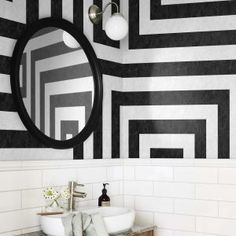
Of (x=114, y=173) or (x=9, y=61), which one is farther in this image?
(x=114, y=173)

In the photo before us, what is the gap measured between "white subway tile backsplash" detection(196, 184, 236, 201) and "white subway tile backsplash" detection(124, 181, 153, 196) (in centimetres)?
37

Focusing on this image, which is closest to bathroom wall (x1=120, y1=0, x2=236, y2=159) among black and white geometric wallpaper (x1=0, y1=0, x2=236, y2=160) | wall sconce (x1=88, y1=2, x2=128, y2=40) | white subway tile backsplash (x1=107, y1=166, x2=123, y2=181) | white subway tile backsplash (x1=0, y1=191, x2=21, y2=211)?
black and white geometric wallpaper (x1=0, y1=0, x2=236, y2=160)

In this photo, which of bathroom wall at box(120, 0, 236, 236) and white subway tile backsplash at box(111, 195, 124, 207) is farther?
white subway tile backsplash at box(111, 195, 124, 207)

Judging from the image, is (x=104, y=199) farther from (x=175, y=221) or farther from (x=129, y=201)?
(x=175, y=221)

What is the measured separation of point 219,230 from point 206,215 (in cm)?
13

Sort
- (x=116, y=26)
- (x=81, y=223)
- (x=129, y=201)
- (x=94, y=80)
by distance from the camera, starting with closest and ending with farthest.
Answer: (x=81, y=223) → (x=116, y=26) → (x=94, y=80) → (x=129, y=201)

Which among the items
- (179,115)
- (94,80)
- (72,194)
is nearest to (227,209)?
(179,115)

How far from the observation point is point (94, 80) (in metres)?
3.36

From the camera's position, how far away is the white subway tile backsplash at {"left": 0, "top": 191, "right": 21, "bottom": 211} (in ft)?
8.76

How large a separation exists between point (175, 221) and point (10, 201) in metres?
1.27

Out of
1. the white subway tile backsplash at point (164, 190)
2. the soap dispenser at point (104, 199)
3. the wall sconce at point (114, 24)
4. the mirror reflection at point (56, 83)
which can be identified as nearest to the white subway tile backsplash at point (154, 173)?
the white subway tile backsplash at point (164, 190)

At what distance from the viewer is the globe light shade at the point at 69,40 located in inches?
123

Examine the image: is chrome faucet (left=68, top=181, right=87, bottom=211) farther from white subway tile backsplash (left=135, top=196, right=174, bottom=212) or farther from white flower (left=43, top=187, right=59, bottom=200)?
white subway tile backsplash (left=135, top=196, right=174, bottom=212)

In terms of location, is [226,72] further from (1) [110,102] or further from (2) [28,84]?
(2) [28,84]
